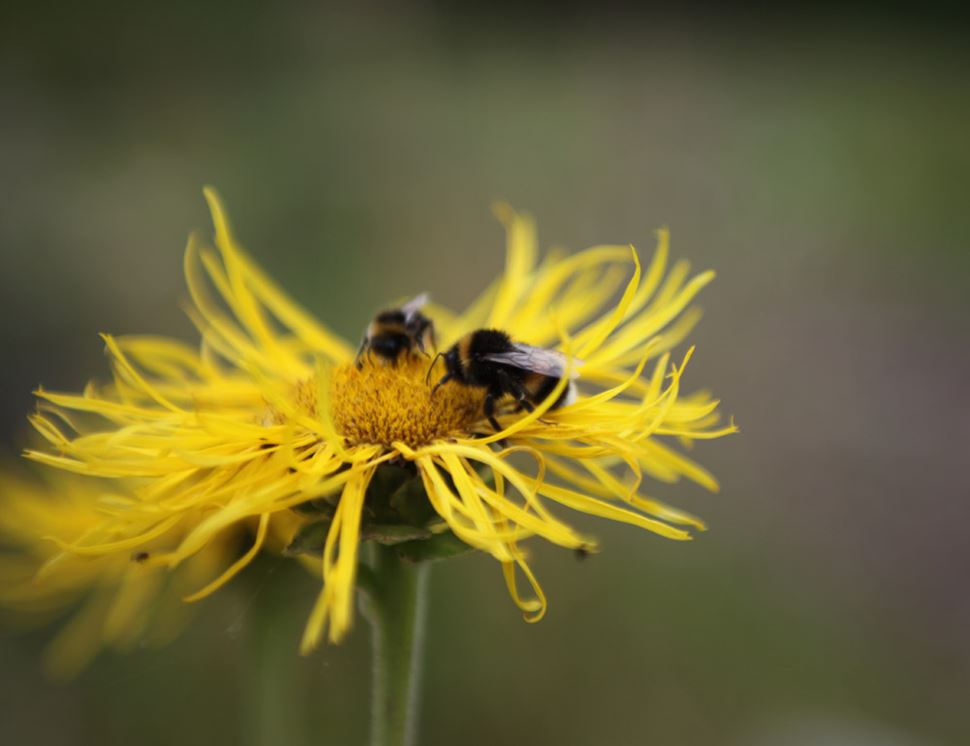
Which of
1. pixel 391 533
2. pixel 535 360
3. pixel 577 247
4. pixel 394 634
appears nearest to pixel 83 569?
pixel 394 634

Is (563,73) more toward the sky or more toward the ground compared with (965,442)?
more toward the sky

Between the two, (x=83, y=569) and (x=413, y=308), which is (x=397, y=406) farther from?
(x=83, y=569)

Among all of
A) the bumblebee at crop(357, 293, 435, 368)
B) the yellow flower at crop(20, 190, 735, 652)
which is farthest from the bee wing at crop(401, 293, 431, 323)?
the yellow flower at crop(20, 190, 735, 652)

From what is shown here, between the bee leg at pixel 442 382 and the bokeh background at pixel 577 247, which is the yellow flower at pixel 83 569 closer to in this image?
the bokeh background at pixel 577 247

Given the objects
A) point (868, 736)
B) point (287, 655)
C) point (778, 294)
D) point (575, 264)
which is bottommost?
point (868, 736)

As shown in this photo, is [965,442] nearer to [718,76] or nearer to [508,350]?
[508,350]

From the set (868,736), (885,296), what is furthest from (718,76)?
(868,736)
